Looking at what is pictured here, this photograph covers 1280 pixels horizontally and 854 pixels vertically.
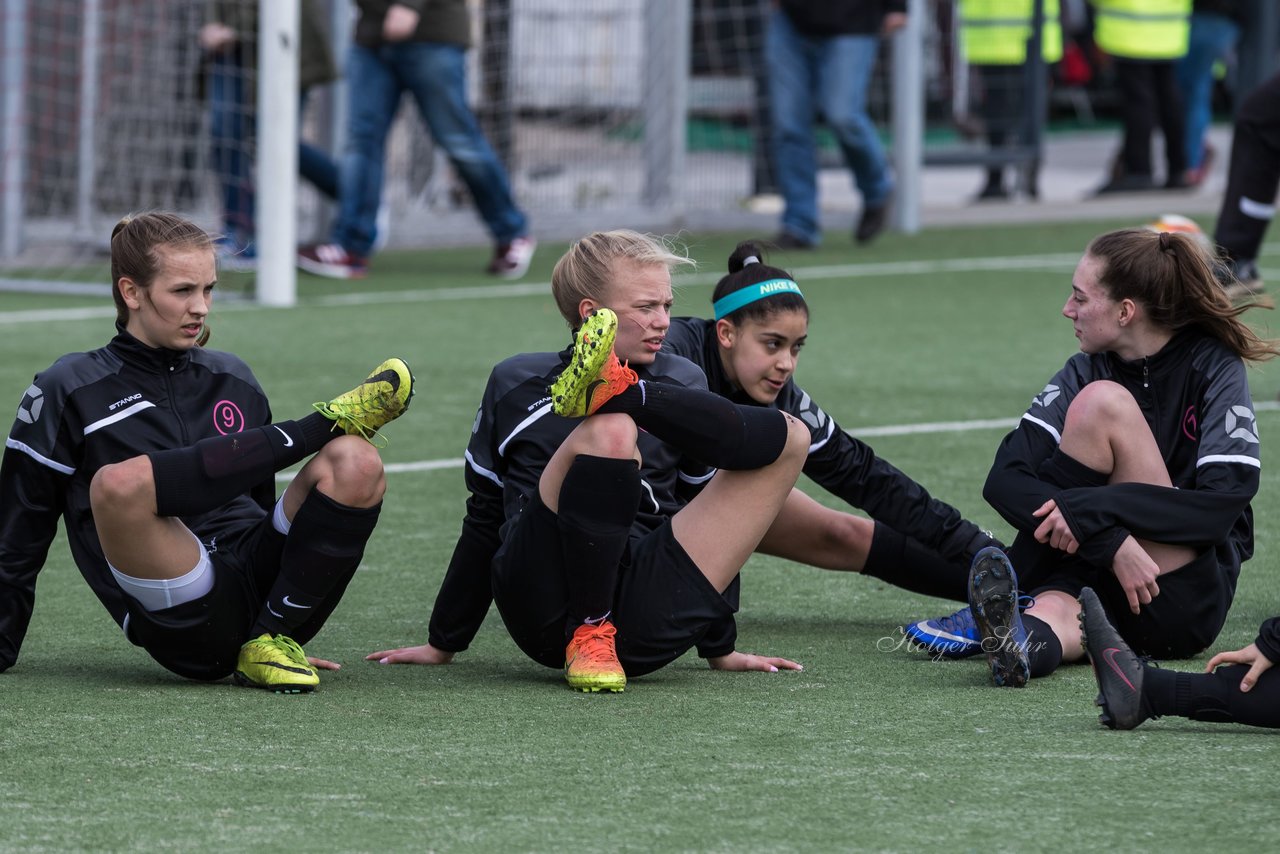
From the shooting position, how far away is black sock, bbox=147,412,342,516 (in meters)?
3.41

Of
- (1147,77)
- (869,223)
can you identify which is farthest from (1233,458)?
(1147,77)

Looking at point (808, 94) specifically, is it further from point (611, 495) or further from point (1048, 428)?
point (611, 495)

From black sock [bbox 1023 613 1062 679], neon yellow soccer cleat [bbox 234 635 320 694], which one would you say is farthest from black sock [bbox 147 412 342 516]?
black sock [bbox 1023 613 1062 679]

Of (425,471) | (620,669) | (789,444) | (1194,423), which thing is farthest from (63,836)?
(425,471)

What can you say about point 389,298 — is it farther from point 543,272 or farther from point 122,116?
point 122,116

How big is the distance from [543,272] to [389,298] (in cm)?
124

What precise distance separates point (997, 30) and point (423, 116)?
17.8ft

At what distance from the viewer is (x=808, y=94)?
432 inches

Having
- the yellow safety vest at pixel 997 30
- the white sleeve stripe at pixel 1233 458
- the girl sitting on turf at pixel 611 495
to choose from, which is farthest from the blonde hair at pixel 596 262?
the yellow safety vest at pixel 997 30

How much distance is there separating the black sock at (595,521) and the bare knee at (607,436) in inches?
0.5

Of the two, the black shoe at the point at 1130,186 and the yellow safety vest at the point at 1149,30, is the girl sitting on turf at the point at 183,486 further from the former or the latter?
the black shoe at the point at 1130,186

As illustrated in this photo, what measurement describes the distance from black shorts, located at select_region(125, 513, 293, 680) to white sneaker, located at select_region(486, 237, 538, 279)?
6.64 meters

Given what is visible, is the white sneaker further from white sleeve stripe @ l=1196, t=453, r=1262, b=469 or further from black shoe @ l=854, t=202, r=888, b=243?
white sleeve stripe @ l=1196, t=453, r=1262, b=469

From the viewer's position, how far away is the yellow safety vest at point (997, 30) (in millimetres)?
13984
